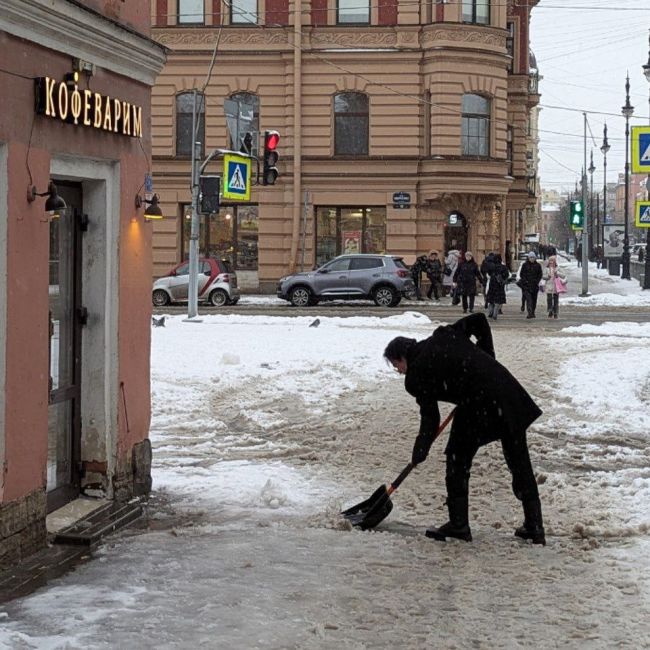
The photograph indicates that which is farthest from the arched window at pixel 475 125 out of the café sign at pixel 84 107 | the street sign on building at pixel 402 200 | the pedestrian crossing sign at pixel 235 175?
the café sign at pixel 84 107

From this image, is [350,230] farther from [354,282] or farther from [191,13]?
[191,13]

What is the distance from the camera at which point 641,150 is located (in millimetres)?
22078

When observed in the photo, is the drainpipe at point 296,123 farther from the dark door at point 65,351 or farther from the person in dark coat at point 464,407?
the person in dark coat at point 464,407

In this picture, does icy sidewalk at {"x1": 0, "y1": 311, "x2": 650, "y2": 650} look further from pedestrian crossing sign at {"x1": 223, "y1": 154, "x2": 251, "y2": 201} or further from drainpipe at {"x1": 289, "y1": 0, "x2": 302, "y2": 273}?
drainpipe at {"x1": 289, "y1": 0, "x2": 302, "y2": 273}

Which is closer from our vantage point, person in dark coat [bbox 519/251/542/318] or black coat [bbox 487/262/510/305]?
black coat [bbox 487/262/510/305]

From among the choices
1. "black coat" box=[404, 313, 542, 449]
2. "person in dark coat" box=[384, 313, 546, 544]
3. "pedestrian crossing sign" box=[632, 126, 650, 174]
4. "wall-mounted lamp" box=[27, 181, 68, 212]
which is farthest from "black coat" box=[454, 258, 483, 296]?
"wall-mounted lamp" box=[27, 181, 68, 212]

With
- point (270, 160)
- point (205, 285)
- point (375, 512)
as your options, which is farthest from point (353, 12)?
point (375, 512)

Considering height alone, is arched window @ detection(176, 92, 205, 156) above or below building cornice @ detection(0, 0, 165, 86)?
above

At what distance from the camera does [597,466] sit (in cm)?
1085

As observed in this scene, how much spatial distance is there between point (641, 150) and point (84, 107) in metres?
15.9

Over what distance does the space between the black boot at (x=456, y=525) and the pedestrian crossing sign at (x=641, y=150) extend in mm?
15169

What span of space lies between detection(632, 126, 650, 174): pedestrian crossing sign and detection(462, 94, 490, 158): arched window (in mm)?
13876

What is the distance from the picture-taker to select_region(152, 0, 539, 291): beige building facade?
117 ft

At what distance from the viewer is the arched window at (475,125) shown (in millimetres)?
36125
